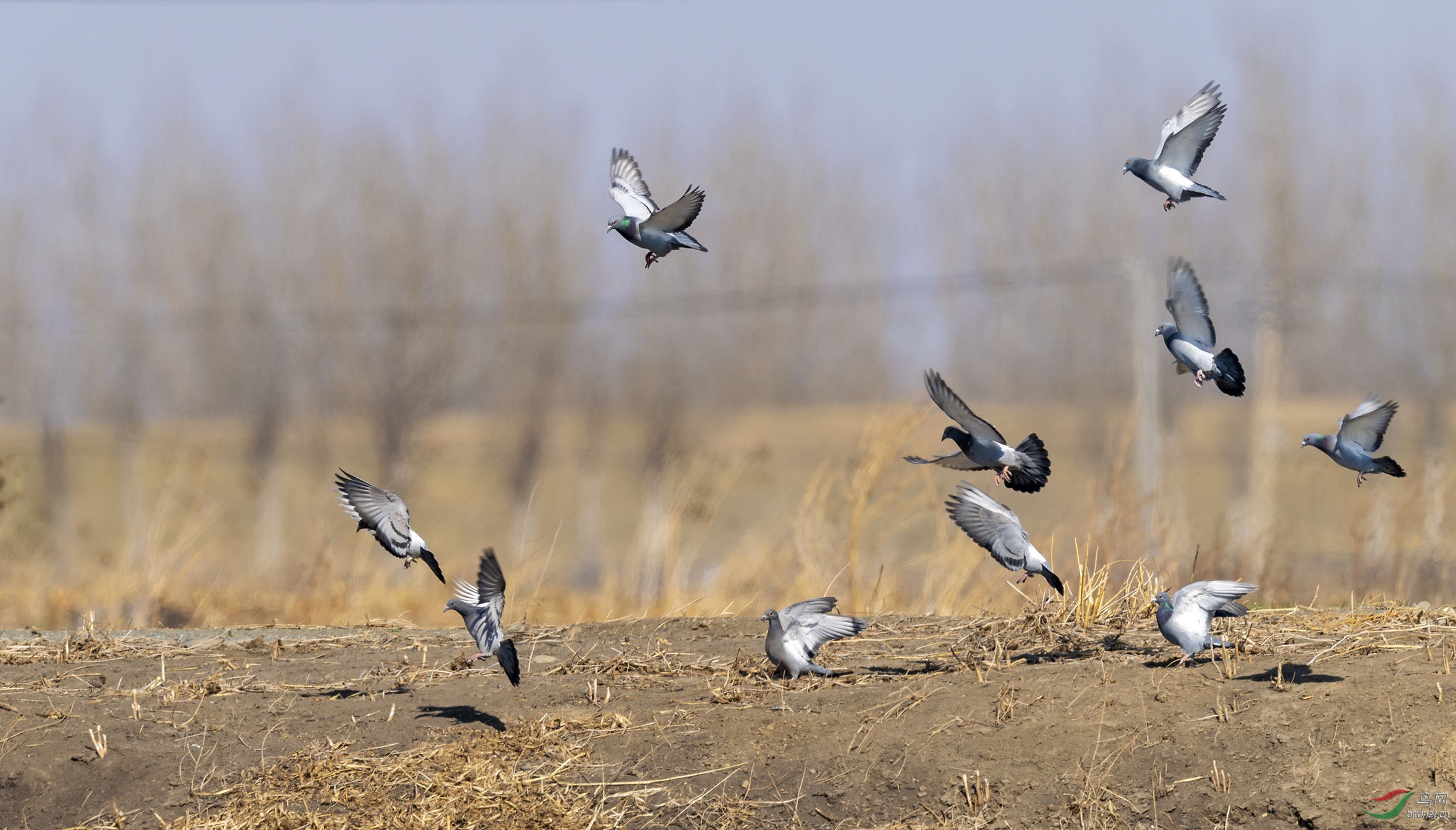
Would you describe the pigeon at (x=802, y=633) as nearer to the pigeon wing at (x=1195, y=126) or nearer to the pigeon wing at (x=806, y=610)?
the pigeon wing at (x=806, y=610)

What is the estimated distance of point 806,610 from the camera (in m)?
5.26

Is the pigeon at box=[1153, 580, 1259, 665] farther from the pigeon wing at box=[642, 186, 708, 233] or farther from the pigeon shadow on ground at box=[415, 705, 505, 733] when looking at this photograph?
the pigeon shadow on ground at box=[415, 705, 505, 733]

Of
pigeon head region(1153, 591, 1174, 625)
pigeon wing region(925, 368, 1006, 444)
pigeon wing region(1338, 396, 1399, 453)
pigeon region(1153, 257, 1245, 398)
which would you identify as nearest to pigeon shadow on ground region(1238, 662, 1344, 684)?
pigeon head region(1153, 591, 1174, 625)

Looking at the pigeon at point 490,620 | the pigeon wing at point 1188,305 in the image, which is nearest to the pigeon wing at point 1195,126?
the pigeon wing at point 1188,305

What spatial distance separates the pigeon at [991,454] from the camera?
4578 millimetres

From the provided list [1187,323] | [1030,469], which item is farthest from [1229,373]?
[1030,469]

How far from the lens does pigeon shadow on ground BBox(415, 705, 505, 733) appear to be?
4.95 meters

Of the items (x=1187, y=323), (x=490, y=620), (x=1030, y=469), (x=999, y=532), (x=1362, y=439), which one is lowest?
(x=490, y=620)

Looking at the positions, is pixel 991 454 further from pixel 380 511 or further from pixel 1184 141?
pixel 380 511

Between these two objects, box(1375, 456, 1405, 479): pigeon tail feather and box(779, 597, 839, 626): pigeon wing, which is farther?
box(779, 597, 839, 626): pigeon wing

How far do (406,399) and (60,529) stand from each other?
259 inches

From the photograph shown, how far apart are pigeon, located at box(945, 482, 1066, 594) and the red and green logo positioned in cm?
134

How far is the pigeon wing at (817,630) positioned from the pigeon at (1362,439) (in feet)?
6.21

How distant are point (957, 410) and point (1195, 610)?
1183mm
